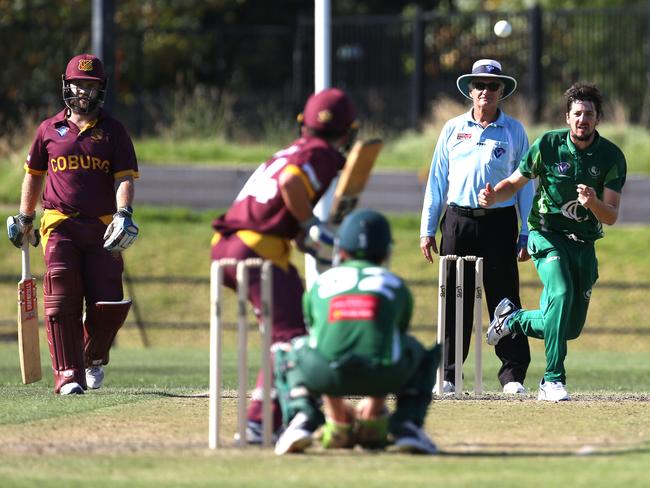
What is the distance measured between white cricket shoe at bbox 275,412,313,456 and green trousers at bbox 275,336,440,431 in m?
0.03

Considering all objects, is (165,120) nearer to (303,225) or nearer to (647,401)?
(647,401)

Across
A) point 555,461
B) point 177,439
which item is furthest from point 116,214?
point 555,461

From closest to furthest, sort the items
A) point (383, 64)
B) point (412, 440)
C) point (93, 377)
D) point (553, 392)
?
point (412, 440)
point (553, 392)
point (93, 377)
point (383, 64)

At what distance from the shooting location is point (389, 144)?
2575cm

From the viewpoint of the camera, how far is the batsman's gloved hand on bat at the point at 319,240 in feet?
24.2

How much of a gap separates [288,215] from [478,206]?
10.1ft

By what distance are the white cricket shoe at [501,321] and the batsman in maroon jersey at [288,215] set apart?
9.66ft

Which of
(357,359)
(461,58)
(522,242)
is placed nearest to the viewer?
(357,359)

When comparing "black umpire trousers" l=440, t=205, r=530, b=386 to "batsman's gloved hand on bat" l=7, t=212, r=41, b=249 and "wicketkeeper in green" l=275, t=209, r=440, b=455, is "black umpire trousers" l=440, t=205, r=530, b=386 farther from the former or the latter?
"wicketkeeper in green" l=275, t=209, r=440, b=455

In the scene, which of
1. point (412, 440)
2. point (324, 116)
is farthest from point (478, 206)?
point (412, 440)

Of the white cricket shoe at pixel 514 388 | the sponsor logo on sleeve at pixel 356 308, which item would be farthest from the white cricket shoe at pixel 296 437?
the white cricket shoe at pixel 514 388

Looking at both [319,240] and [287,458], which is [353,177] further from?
[287,458]

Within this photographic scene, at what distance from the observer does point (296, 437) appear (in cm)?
700

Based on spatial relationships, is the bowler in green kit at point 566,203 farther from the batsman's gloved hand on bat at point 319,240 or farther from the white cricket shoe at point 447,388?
the batsman's gloved hand on bat at point 319,240
